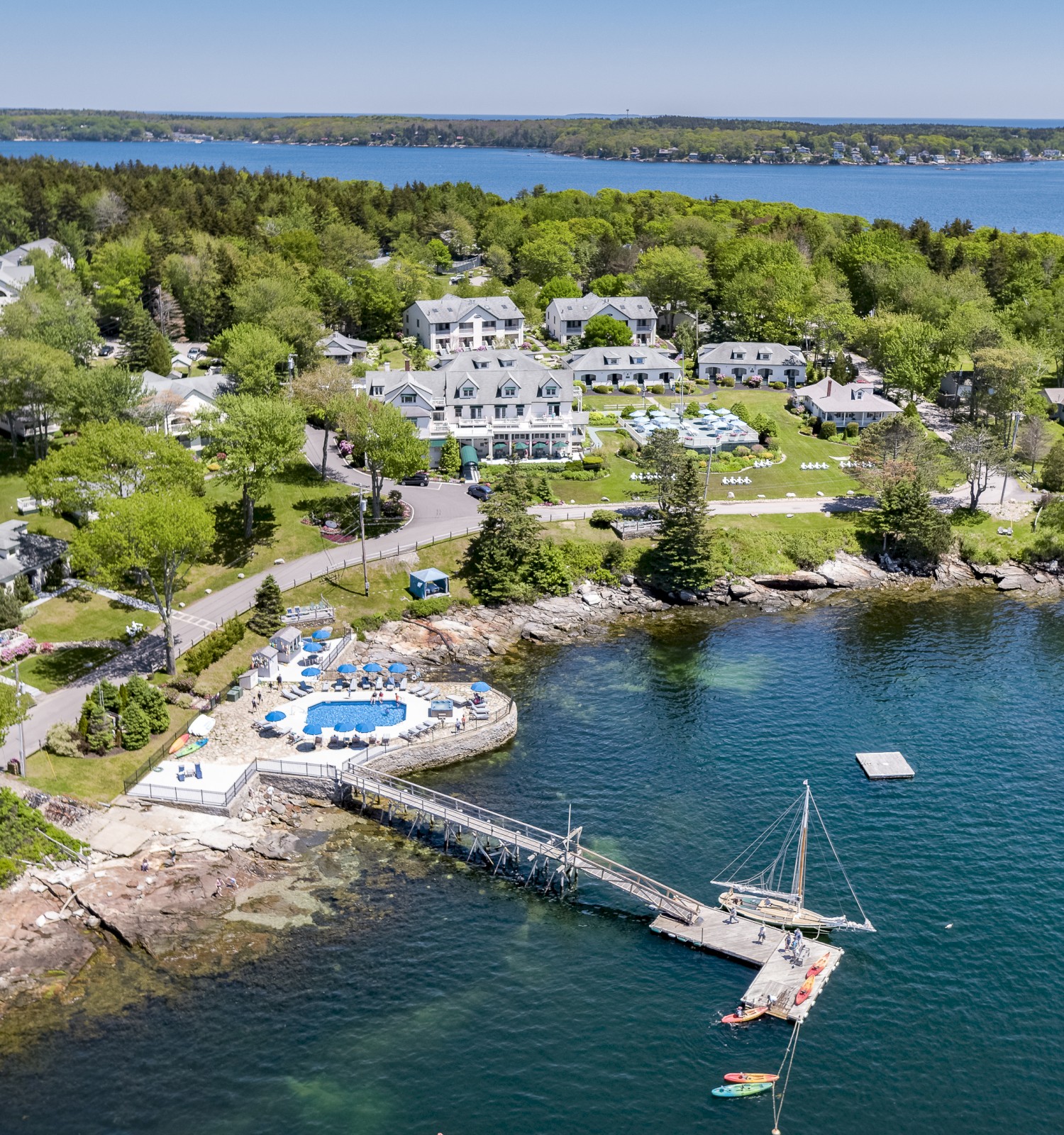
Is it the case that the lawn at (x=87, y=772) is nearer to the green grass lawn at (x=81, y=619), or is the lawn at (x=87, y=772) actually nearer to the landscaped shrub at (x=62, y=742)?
the landscaped shrub at (x=62, y=742)

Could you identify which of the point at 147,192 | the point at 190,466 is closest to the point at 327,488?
the point at 190,466

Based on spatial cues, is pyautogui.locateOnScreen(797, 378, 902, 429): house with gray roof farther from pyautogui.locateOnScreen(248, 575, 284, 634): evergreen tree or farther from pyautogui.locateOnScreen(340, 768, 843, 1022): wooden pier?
pyautogui.locateOnScreen(340, 768, 843, 1022): wooden pier

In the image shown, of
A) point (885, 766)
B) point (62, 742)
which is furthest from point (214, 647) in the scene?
point (885, 766)

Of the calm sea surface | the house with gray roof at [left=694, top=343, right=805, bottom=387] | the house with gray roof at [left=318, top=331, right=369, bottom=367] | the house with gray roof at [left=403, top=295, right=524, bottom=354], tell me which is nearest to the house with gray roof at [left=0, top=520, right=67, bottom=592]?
the calm sea surface

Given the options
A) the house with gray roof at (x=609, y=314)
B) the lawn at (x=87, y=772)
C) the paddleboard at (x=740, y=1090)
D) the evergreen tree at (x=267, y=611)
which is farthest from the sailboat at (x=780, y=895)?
the house with gray roof at (x=609, y=314)

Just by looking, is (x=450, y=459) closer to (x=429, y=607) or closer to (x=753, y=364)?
(x=429, y=607)
